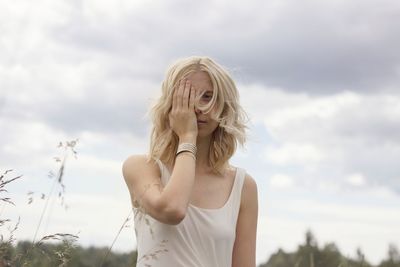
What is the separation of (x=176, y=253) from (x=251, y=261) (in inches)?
18.3

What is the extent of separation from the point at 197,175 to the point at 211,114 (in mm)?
365

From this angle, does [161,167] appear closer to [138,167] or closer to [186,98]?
[138,167]

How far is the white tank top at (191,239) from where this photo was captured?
358 centimetres

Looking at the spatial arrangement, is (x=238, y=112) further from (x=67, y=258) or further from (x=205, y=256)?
(x=67, y=258)

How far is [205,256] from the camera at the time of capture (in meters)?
3.63

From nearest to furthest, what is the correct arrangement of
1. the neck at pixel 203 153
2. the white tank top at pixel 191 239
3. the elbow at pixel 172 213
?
the elbow at pixel 172 213
the white tank top at pixel 191 239
the neck at pixel 203 153

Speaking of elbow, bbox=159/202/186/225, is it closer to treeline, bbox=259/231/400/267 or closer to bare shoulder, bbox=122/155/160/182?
bare shoulder, bbox=122/155/160/182

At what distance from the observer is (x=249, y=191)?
4.05m

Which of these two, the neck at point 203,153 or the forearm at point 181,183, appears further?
the neck at point 203,153

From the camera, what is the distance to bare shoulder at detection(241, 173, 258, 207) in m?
3.98

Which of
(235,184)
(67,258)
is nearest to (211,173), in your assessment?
(235,184)

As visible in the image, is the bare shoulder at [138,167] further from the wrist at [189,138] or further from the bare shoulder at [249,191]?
the bare shoulder at [249,191]

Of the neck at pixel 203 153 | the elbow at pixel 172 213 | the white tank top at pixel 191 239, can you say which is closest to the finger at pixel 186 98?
the neck at pixel 203 153

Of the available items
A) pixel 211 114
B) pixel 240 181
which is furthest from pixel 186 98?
pixel 240 181
